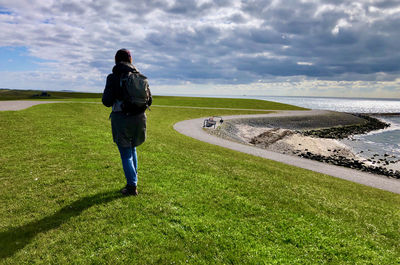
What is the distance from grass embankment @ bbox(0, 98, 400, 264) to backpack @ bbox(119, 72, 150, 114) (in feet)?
7.69

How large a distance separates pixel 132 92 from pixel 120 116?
0.63 metres

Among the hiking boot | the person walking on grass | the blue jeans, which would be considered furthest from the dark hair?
the hiking boot

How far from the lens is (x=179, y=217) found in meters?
4.93

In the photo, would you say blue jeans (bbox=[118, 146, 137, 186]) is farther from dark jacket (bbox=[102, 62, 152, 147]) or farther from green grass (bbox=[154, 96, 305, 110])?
green grass (bbox=[154, 96, 305, 110])

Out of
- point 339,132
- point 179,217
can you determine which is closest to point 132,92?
point 179,217

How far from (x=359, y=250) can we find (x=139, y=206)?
474 cm

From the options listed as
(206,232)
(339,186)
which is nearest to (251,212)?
(206,232)

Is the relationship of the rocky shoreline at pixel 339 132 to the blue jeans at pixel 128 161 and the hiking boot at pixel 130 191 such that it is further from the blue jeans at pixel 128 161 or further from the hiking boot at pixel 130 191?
the blue jeans at pixel 128 161

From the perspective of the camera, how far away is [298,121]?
48438 mm

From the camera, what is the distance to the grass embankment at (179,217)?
153 inches

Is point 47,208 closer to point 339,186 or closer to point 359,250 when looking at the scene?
point 359,250

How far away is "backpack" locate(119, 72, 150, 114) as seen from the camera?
16.0ft

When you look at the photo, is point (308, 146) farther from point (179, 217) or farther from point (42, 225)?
point (42, 225)

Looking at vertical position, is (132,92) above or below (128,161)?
above
